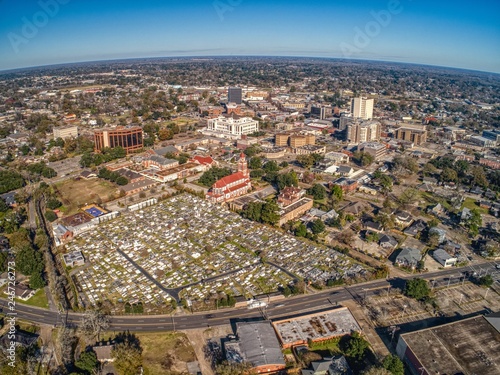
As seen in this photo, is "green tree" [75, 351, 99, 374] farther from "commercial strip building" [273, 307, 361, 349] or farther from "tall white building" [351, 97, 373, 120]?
"tall white building" [351, 97, 373, 120]

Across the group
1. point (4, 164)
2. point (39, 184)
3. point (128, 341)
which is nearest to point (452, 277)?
point (128, 341)

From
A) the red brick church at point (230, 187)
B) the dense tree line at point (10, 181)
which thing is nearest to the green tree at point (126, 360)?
the red brick church at point (230, 187)

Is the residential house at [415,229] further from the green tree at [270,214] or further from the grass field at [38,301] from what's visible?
the grass field at [38,301]

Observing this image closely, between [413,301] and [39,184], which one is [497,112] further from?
[39,184]

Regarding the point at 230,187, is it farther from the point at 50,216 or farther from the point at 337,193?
the point at 50,216

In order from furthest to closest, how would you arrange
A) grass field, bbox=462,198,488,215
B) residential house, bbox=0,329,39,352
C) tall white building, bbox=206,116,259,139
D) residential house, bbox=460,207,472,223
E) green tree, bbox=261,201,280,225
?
tall white building, bbox=206,116,259,139, grass field, bbox=462,198,488,215, residential house, bbox=460,207,472,223, green tree, bbox=261,201,280,225, residential house, bbox=0,329,39,352

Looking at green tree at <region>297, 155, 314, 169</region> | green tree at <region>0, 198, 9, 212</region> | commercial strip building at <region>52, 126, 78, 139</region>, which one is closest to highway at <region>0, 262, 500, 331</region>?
green tree at <region>0, 198, 9, 212</region>

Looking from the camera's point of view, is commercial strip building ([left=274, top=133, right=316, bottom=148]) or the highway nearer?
the highway
